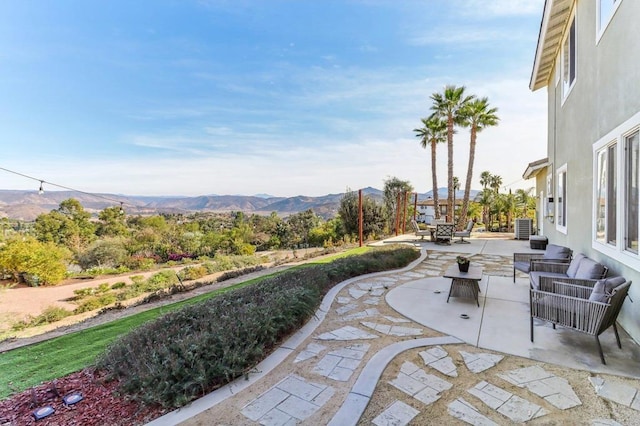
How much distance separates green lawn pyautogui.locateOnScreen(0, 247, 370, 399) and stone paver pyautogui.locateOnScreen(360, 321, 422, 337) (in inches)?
133

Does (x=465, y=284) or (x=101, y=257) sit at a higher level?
(x=465, y=284)

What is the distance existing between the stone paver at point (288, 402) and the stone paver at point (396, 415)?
0.45 metres

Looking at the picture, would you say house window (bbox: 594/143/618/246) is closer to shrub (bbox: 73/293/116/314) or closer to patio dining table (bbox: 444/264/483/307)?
patio dining table (bbox: 444/264/483/307)

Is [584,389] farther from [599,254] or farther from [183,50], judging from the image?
[183,50]

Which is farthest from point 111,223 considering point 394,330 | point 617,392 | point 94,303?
point 617,392

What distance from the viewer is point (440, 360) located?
291 centimetres

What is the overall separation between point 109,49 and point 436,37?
1189cm

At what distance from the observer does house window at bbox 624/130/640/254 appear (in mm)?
3154

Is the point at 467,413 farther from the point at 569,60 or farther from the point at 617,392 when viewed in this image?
the point at 569,60

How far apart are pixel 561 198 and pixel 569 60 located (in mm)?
3173

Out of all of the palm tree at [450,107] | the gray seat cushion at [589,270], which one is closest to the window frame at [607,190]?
the gray seat cushion at [589,270]

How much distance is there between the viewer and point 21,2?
8070 millimetres

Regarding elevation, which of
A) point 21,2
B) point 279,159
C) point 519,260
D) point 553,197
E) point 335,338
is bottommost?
point 335,338

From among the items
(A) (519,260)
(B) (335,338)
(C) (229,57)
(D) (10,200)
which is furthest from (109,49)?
(D) (10,200)
